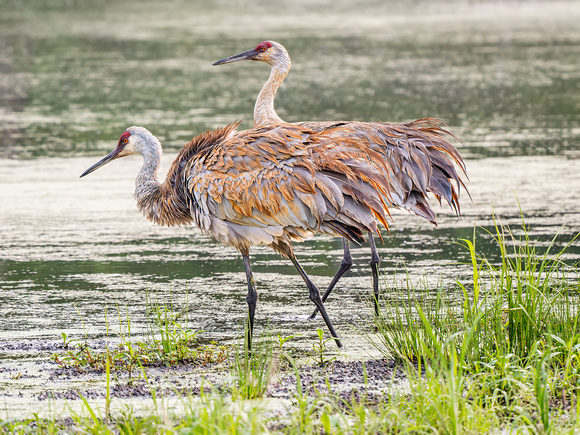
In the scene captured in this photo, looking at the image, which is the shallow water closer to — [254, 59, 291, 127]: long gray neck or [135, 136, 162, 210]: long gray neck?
[135, 136, 162, 210]: long gray neck

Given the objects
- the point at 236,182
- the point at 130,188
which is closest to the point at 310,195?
the point at 236,182

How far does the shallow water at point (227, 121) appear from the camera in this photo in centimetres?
724

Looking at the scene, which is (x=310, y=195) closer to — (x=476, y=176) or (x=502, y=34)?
(x=476, y=176)

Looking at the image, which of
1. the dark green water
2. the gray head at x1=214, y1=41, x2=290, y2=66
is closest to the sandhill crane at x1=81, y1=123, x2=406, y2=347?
the dark green water

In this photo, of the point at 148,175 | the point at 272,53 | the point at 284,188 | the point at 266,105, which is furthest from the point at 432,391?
the point at 272,53

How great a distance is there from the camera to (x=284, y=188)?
5949 millimetres

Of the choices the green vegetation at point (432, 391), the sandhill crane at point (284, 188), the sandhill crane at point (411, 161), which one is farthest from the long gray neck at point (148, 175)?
the green vegetation at point (432, 391)

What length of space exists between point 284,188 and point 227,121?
7.96 m

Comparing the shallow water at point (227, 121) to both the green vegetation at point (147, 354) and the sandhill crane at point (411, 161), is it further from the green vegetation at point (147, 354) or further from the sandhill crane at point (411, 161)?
the sandhill crane at point (411, 161)

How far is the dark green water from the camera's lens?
7.40 metres

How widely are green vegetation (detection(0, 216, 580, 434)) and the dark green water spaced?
904 mm

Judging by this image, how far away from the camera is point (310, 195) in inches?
233

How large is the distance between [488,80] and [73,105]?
7489mm

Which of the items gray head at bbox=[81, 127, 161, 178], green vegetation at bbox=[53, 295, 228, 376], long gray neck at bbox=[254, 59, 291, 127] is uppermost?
long gray neck at bbox=[254, 59, 291, 127]
